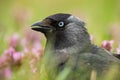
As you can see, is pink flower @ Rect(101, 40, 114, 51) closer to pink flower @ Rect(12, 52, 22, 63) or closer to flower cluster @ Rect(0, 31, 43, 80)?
flower cluster @ Rect(0, 31, 43, 80)

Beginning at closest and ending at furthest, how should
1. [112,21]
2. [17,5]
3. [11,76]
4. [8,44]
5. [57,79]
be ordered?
[57,79] → [11,76] → [8,44] → [112,21] → [17,5]

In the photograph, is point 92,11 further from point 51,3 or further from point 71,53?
point 71,53

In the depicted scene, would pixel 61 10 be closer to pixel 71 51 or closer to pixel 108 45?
pixel 108 45

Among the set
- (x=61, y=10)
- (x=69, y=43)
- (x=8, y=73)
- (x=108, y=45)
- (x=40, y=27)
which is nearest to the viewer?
(x=8, y=73)

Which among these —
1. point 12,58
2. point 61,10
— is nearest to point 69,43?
point 12,58

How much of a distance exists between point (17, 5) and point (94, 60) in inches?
203

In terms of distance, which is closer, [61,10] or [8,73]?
[8,73]

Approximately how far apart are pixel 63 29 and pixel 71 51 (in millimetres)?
388

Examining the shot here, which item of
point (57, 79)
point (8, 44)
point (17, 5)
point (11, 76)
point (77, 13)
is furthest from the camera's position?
point (17, 5)

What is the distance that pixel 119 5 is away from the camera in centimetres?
1128

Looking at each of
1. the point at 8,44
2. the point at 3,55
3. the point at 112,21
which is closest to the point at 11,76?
the point at 3,55

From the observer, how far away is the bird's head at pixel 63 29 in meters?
7.77

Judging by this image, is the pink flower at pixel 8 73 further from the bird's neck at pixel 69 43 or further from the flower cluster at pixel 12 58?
the bird's neck at pixel 69 43

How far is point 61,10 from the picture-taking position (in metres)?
12.2
